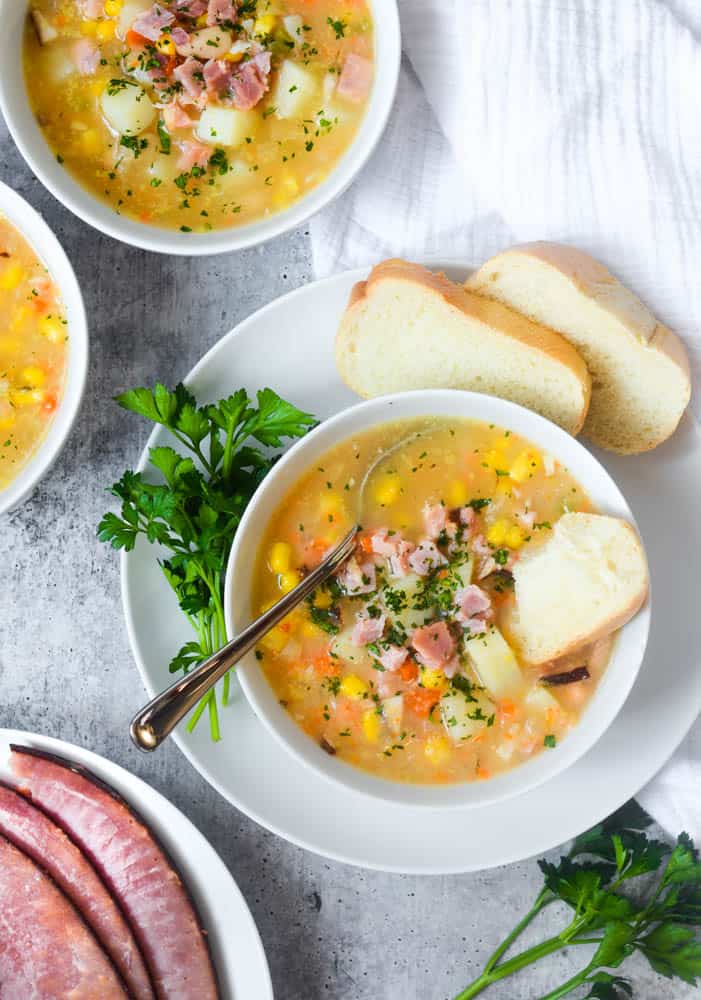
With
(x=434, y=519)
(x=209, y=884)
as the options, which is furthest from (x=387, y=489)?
(x=209, y=884)

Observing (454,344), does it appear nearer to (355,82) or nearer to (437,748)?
(355,82)

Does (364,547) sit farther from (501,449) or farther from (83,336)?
(83,336)

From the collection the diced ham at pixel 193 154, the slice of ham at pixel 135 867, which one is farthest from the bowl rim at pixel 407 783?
the diced ham at pixel 193 154

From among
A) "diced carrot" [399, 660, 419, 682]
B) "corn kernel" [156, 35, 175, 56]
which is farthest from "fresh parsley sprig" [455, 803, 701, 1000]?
"corn kernel" [156, 35, 175, 56]

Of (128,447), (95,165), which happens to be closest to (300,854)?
(128,447)

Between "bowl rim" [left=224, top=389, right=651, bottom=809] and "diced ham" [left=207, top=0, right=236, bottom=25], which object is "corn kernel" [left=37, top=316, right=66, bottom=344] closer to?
"bowl rim" [left=224, top=389, right=651, bottom=809]

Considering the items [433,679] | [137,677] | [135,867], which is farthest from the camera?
[137,677]

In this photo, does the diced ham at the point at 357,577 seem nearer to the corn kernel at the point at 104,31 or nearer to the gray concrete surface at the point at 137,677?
the gray concrete surface at the point at 137,677
